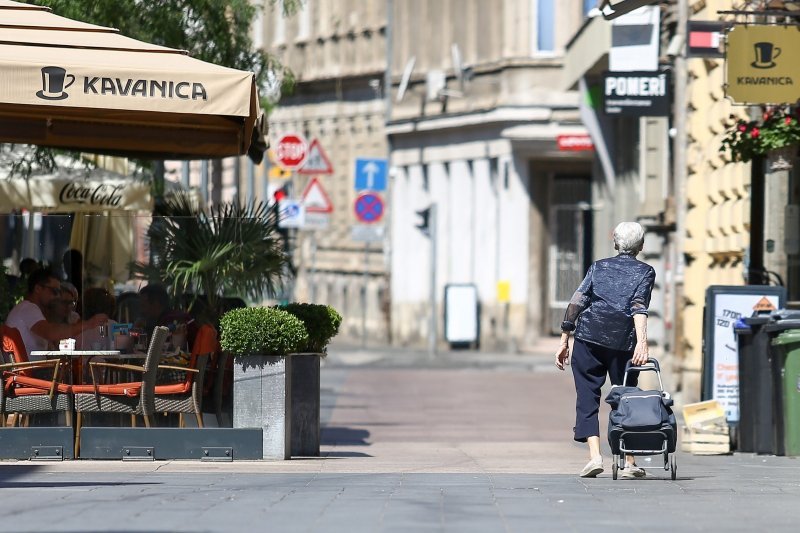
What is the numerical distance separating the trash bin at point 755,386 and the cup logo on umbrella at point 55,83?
18.1 ft

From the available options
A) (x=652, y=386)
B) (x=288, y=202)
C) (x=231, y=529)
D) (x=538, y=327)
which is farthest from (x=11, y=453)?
Result: (x=538, y=327)

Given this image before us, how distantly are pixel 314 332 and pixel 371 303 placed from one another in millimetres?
34706

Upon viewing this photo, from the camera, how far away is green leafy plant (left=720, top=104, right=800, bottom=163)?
17.1m

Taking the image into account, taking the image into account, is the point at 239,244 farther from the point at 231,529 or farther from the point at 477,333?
→ the point at 477,333

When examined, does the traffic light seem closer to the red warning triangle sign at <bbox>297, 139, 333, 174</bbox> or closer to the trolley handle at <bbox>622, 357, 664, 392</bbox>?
the red warning triangle sign at <bbox>297, 139, 333, 174</bbox>

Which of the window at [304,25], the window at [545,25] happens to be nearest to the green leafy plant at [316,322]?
the window at [545,25]

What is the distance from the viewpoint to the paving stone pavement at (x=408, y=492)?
32.2 ft

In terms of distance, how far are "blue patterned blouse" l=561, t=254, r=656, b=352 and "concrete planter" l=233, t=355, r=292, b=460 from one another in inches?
91.6

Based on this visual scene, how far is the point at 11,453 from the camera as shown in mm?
14016

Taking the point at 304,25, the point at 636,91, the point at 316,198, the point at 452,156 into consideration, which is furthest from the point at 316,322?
the point at 304,25

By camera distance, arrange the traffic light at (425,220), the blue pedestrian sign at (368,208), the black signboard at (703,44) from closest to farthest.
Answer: the black signboard at (703,44) → the blue pedestrian sign at (368,208) → the traffic light at (425,220)

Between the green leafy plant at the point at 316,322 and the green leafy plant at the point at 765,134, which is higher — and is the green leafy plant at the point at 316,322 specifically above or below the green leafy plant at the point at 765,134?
below

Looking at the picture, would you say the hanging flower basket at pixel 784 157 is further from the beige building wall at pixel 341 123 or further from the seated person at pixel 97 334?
the beige building wall at pixel 341 123

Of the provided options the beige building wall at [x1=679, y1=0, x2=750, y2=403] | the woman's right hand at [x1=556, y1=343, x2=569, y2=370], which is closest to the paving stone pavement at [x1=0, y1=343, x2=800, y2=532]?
the woman's right hand at [x1=556, y1=343, x2=569, y2=370]
